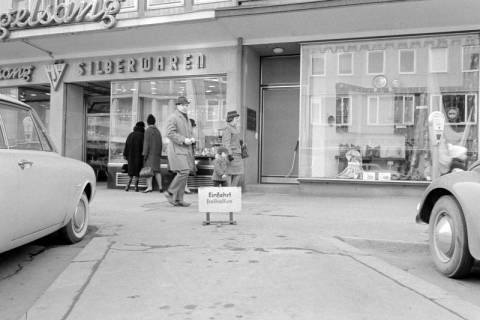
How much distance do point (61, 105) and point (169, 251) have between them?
34.1 ft

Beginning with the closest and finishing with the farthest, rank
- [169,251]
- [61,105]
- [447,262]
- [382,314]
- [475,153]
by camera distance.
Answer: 1. [382,314]
2. [447,262]
3. [169,251]
4. [475,153]
5. [61,105]

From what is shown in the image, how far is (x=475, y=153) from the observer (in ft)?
35.5

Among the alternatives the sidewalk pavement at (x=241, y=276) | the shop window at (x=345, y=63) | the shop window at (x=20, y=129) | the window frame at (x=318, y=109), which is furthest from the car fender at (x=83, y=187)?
the shop window at (x=345, y=63)

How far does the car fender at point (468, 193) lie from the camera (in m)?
4.20

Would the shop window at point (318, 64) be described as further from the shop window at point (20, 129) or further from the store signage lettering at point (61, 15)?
the shop window at point (20, 129)

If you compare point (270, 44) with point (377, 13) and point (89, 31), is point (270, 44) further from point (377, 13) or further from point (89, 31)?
point (89, 31)

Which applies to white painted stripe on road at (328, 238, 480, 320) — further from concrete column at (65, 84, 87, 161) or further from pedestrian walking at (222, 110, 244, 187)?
concrete column at (65, 84, 87, 161)

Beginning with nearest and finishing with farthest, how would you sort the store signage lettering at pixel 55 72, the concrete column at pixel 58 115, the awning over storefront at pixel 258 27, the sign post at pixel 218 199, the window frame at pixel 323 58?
the sign post at pixel 218 199 → the awning over storefront at pixel 258 27 → the window frame at pixel 323 58 → the store signage lettering at pixel 55 72 → the concrete column at pixel 58 115

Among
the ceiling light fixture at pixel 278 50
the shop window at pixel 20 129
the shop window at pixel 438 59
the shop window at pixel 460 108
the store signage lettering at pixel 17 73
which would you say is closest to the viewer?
the shop window at pixel 20 129

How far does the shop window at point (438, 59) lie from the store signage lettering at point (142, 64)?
17.4 feet

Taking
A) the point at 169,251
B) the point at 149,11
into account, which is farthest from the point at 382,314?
the point at 149,11

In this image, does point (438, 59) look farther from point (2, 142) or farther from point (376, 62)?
point (2, 142)

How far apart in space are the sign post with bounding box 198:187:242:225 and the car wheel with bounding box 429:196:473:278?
2.69 m

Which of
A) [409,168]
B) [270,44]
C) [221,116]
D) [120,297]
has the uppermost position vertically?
[270,44]
